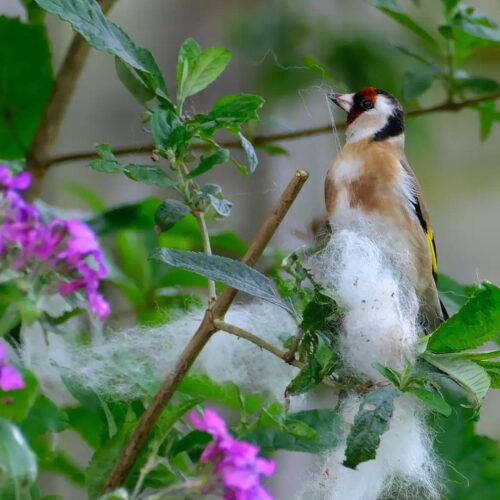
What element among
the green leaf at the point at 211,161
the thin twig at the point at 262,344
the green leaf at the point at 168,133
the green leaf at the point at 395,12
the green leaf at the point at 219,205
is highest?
the green leaf at the point at 395,12

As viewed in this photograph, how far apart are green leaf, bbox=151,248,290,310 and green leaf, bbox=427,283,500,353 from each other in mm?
90

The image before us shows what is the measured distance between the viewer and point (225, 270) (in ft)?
1.68

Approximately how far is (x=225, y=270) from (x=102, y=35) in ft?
0.53

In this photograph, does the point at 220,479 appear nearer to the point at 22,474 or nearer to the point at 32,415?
the point at 22,474

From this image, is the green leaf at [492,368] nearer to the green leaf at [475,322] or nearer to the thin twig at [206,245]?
the green leaf at [475,322]

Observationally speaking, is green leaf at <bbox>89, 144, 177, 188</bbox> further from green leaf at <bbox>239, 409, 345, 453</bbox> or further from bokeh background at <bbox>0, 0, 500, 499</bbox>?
bokeh background at <bbox>0, 0, 500, 499</bbox>

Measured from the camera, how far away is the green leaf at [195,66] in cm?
61

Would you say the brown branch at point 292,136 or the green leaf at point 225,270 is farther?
the brown branch at point 292,136

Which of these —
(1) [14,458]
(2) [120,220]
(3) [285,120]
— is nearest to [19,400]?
(1) [14,458]

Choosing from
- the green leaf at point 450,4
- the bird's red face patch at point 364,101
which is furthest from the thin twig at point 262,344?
the green leaf at point 450,4

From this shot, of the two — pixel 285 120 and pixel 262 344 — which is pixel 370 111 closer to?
pixel 262 344

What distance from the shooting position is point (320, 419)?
0.52 m

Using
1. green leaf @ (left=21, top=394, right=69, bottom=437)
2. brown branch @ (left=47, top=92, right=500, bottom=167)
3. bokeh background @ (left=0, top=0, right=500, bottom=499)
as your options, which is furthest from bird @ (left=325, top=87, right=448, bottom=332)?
bokeh background @ (left=0, top=0, right=500, bottom=499)

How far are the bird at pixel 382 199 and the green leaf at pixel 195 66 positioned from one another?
0.39 ft
